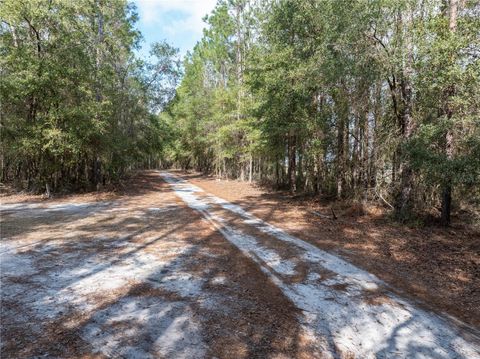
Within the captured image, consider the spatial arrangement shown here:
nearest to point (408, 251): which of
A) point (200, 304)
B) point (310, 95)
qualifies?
point (200, 304)

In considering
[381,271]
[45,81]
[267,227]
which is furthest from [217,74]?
[381,271]

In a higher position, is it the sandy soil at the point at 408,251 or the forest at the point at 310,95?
the forest at the point at 310,95

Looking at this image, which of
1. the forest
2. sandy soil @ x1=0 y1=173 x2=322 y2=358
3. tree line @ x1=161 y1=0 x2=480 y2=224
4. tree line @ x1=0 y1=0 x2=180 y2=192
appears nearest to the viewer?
sandy soil @ x1=0 y1=173 x2=322 y2=358

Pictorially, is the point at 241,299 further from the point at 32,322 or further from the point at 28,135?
the point at 28,135

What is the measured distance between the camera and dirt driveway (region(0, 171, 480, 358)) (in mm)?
3709

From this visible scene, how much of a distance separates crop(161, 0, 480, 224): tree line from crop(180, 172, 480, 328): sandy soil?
44.0 inches

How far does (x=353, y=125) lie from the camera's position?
13.9 meters

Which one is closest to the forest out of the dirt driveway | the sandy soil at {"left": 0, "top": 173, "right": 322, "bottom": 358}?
the dirt driveway

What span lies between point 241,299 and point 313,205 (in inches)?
413

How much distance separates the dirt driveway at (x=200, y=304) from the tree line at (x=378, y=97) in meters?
4.79

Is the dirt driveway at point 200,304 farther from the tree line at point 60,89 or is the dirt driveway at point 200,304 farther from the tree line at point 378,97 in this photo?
the tree line at point 60,89

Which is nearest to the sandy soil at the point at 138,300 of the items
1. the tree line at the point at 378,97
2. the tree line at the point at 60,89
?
the tree line at the point at 378,97

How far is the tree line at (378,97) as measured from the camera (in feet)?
27.1

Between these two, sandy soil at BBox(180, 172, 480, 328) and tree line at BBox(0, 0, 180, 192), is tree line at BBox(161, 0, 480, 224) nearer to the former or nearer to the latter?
sandy soil at BBox(180, 172, 480, 328)
